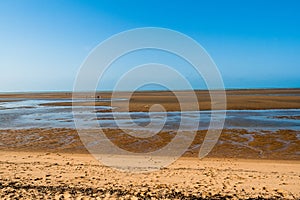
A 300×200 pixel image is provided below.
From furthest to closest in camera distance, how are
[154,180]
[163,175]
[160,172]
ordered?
1. [160,172]
2. [163,175]
3. [154,180]

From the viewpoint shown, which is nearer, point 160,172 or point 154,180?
point 154,180

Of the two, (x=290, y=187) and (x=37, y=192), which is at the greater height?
(x=290, y=187)

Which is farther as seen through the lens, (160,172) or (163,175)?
(160,172)

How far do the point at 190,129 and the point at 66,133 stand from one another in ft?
28.1

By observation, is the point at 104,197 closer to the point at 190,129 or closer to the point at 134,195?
the point at 134,195

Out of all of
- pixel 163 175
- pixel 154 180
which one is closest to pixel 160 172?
pixel 163 175

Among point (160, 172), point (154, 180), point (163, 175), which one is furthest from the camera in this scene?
Result: point (160, 172)

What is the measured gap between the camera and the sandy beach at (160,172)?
7965 millimetres

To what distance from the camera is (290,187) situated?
8.34 meters

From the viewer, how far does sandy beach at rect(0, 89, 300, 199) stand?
7.96m

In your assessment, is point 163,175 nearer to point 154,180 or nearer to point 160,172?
point 160,172

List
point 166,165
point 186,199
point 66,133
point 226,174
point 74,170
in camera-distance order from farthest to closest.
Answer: point 66,133 → point 166,165 → point 74,170 → point 226,174 → point 186,199

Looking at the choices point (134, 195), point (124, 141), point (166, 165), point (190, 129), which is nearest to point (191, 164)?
point (166, 165)

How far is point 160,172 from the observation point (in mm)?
10242
